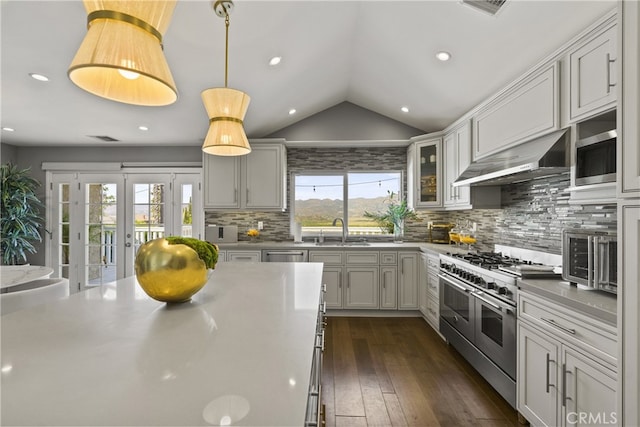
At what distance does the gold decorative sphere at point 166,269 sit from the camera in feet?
3.75

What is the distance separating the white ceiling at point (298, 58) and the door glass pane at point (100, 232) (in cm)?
83

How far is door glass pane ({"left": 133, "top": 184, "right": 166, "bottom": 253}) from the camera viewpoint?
Result: 15.3 ft

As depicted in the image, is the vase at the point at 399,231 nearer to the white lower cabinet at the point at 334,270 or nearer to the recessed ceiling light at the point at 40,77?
the white lower cabinet at the point at 334,270

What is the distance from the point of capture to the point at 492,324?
2244 millimetres

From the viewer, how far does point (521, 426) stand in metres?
1.94

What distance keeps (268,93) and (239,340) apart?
124 inches

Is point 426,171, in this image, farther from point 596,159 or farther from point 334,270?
point 596,159

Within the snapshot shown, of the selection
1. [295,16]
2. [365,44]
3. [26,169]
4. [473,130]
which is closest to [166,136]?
[26,169]

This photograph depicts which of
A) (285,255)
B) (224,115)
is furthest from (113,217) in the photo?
(224,115)

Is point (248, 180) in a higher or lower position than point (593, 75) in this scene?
lower

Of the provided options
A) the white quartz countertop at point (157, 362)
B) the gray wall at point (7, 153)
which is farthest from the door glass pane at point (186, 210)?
the white quartz countertop at point (157, 362)

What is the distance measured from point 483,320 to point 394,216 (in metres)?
2.29

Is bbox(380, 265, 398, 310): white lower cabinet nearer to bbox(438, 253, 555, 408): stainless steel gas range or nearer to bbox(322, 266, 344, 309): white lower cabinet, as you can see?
bbox(322, 266, 344, 309): white lower cabinet

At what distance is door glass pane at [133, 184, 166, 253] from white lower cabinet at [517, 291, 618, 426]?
4.56 m
